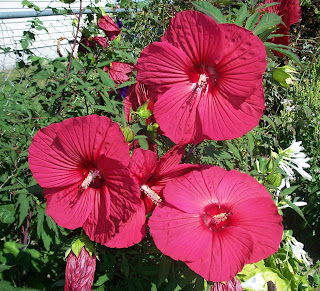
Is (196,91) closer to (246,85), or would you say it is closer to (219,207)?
(246,85)

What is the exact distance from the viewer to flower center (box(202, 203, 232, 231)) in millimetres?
782

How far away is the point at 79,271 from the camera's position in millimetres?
889

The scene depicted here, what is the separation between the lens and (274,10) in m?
0.98

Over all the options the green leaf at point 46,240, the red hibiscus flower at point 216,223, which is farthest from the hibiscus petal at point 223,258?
the green leaf at point 46,240

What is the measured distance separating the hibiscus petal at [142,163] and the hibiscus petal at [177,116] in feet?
0.22

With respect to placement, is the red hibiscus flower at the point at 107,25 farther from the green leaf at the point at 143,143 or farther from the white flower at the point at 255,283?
the white flower at the point at 255,283

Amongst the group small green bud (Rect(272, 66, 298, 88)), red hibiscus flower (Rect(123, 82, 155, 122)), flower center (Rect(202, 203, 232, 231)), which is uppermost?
small green bud (Rect(272, 66, 298, 88))

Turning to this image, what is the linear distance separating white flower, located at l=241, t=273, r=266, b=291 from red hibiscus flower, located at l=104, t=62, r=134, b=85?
953 mm

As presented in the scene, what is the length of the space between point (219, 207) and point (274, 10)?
1.94 ft

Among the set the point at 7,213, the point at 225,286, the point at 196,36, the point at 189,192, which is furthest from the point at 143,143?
the point at 7,213

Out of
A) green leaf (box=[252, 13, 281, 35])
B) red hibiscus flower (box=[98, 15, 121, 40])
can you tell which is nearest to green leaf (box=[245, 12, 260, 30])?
green leaf (box=[252, 13, 281, 35])

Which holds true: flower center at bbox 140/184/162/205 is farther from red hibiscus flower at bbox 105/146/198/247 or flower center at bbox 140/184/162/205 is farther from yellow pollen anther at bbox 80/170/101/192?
yellow pollen anther at bbox 80/170/101/192

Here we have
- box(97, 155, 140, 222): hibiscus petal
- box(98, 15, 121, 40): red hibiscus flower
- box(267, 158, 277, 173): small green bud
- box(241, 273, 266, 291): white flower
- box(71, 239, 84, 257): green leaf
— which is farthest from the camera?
box(98, 15, 121, 40): red hibiscus flower

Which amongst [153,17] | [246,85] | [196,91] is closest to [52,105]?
[196,91]
